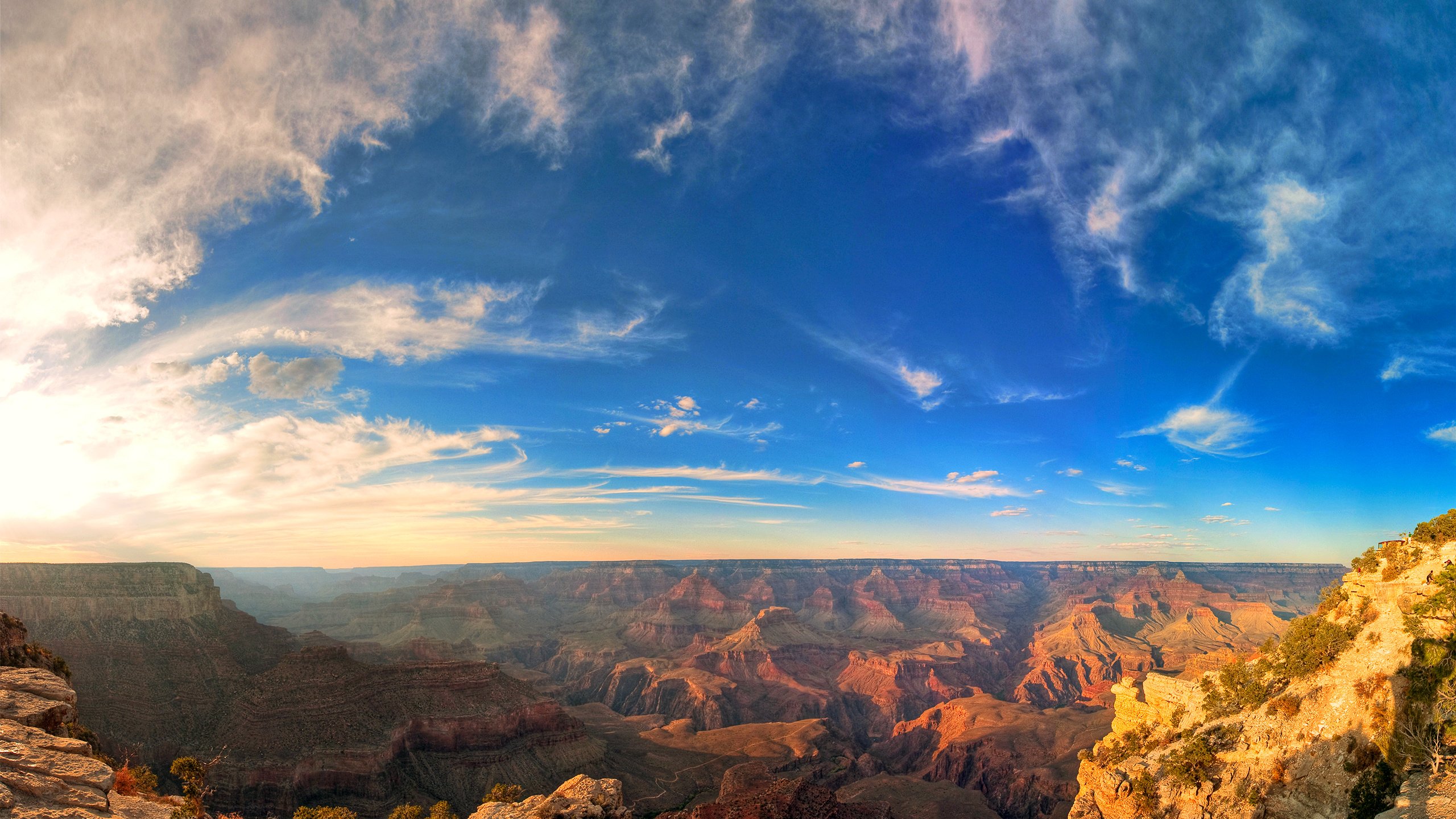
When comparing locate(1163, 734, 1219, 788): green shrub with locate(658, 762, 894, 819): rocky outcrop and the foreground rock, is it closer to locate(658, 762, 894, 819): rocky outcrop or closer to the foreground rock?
locate(658, 762, 894, 819): rocky outcrop

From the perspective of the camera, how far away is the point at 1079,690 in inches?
5423

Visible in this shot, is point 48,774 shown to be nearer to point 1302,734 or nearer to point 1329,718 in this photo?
point 1302,734

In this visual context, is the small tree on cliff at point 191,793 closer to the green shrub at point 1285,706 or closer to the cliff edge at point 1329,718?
the cliff edge at point 1329,718

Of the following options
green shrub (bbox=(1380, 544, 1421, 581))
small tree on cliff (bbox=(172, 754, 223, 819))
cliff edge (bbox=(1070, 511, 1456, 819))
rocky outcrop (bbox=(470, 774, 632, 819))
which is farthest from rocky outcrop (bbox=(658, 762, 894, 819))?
green shrub (bbox=(1380, 544, 1421, 581))

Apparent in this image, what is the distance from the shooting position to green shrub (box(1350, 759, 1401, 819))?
20.3 meters

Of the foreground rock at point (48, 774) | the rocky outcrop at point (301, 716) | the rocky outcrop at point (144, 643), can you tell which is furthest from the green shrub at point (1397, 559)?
the rocky outcrop at point (144, 643)

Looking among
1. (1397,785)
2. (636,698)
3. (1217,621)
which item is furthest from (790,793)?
(1217,621)

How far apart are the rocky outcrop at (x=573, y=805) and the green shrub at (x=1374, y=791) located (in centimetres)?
2730

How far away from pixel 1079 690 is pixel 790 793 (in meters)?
128

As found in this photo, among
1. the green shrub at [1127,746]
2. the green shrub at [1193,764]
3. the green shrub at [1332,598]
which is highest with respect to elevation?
the green shrub at [1332,598]

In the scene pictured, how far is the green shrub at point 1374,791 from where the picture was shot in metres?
20.3

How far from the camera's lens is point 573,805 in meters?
25.6

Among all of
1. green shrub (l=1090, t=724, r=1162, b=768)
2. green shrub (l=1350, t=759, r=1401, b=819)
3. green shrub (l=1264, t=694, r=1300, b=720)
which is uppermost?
green shrub (l=1264, t=694, r=1300, b=720)

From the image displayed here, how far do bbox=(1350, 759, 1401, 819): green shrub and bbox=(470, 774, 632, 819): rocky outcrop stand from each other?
27.3 meters
